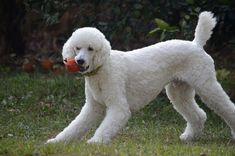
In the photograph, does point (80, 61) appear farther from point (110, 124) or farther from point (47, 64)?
point (47, 64)

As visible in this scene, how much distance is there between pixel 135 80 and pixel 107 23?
492 cm

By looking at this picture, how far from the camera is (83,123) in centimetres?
752

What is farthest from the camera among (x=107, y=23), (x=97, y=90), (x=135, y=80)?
(x=107, y=23)

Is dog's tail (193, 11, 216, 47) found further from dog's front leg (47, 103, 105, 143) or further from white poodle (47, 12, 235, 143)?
dog's front leg (47, 103, 105, 143)

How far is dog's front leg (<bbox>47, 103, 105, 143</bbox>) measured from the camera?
24.4 ft

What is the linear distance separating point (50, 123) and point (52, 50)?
643 centimetres

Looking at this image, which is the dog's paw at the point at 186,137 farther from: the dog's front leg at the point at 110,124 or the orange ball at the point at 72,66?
the orange ball at the point at 72,66

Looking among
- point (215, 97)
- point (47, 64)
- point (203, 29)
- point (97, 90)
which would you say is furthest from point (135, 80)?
point (47, 64)

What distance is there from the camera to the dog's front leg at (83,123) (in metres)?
7.44

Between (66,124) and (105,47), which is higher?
(105,47)

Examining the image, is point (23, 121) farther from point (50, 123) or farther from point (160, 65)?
point (160, 65)

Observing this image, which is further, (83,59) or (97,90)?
(97,90)

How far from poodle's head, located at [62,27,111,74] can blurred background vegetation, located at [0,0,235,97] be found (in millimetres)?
3624

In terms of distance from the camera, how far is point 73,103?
11.1 metres
